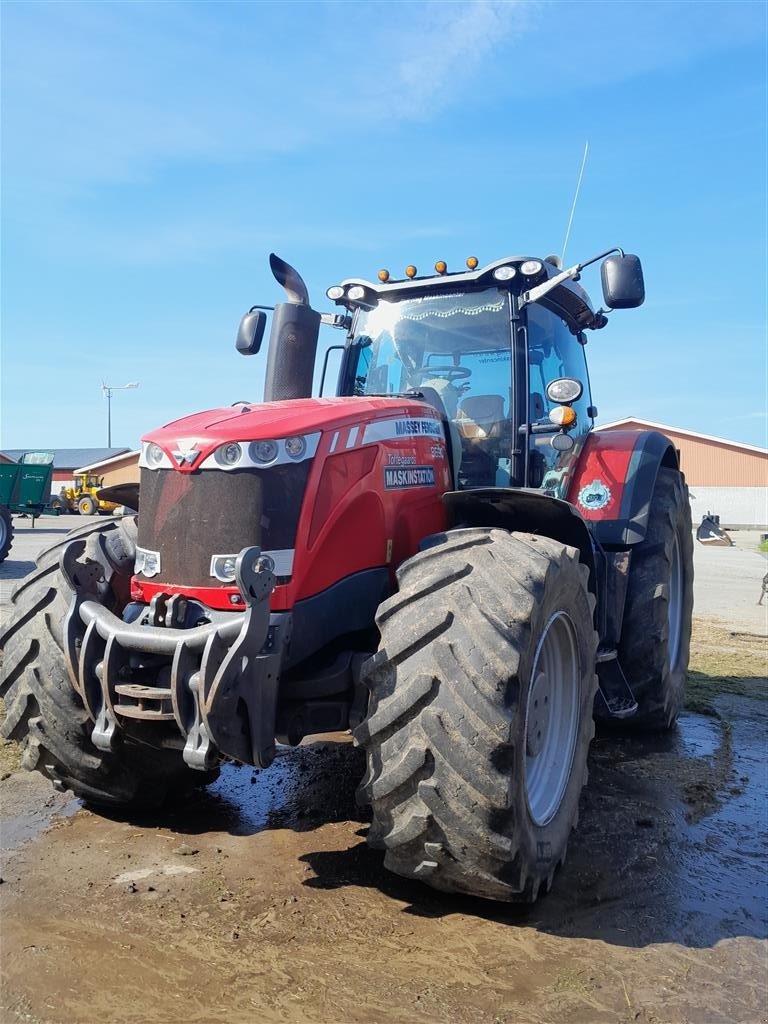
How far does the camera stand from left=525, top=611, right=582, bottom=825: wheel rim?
3.29m

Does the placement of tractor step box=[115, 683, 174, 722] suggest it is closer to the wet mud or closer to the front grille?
the front grille

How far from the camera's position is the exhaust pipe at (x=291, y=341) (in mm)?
4250

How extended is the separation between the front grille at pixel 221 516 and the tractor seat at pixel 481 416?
1692 millimetres

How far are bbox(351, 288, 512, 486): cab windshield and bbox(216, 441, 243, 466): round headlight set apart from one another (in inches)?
63.4

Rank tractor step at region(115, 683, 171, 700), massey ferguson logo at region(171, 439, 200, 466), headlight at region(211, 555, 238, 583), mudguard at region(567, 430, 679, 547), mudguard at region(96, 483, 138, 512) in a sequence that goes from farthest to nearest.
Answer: mudguard at region(567, 430, 679, 547) → mudguard at region(96, 483, 138, 512) → massey ferguson logo at region(171, 439, 200, 466) → headlight at region(211, 555, 238, 583) → tractor step at region(115, 683, 171, 700)

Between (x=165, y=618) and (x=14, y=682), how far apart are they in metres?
0.91

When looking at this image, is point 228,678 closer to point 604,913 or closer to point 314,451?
point 314,451

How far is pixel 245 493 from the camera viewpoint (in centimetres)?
310

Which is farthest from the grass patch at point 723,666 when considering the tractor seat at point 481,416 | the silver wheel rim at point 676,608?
the tractor seat at point 481,416

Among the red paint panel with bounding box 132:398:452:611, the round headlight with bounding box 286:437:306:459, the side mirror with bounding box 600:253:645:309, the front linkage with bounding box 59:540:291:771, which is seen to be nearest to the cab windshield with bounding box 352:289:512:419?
the side mirror with bounding box 600:253:645:309

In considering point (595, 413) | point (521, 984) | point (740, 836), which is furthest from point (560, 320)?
point (521, 984)

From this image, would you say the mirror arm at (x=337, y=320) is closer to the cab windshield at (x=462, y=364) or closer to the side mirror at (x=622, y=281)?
the cab windshield at (x=462, y=364)

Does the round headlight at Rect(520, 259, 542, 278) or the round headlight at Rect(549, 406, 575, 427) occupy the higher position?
the round headlight at Rect(520, 259, 542, 278)

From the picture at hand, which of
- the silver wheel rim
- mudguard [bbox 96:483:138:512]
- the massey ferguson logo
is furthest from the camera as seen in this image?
the silver wheel rim
